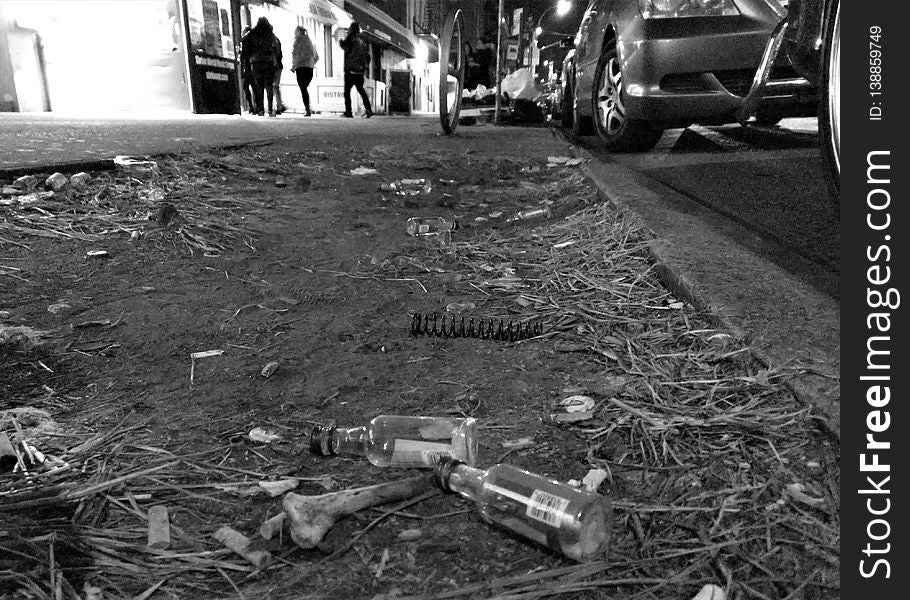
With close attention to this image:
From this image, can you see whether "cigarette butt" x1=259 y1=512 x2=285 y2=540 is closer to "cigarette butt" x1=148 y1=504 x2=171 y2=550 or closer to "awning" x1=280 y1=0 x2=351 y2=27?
"cigarette butt" x1=148 y1=504 x2=171 y2=550

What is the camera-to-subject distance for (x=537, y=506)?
115 centimetres

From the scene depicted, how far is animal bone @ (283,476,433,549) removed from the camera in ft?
3.70

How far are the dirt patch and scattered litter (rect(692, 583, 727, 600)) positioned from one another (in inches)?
0.6

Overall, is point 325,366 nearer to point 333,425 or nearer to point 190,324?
point 333,425

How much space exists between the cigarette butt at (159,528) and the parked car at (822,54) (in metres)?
2.17

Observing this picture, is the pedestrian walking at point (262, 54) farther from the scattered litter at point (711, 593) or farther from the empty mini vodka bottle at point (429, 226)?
the scattered litter at point (711, 593)

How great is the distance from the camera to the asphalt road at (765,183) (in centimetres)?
250

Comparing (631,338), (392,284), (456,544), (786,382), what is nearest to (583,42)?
(392,284)

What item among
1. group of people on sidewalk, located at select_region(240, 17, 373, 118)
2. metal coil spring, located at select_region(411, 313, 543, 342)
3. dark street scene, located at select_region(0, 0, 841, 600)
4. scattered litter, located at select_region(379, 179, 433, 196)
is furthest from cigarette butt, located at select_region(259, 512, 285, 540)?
group of people on sidewalk, located at select_region(240, 17, 373, 118)

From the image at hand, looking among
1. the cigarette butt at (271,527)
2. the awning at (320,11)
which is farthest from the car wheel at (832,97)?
the awning at (320,11)

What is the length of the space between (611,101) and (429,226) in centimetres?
263

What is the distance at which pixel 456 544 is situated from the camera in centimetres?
113

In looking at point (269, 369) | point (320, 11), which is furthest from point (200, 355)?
point (320, 11)

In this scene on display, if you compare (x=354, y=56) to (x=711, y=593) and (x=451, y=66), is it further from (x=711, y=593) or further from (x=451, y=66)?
(x=711, y=593)
